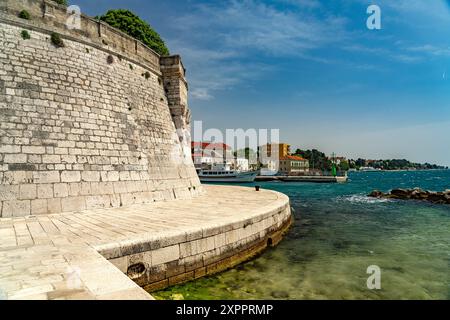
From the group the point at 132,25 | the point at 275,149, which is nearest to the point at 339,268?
the point at 132,25

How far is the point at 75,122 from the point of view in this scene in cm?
985

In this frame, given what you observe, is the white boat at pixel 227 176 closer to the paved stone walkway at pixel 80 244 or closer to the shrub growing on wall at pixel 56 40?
the shrub growing on wall at pixel 56 40

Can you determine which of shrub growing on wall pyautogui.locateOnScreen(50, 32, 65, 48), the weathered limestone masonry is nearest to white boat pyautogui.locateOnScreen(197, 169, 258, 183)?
the weathered limestone masonry

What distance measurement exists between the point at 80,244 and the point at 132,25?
1958 centimetres

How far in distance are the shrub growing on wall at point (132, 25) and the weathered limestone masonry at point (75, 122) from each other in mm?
8126

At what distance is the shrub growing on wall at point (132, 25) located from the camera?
20.3 metres

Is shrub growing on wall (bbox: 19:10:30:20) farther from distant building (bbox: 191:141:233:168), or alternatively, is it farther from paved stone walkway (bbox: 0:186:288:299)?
distant building (bbox: 191:141:233:168)

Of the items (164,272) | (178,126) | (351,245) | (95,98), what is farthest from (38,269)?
(178,126)

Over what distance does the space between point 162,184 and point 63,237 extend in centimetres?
659

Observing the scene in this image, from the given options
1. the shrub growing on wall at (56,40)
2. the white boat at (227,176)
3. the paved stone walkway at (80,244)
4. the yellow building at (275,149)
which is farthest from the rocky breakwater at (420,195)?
the yellow building at (275,149)

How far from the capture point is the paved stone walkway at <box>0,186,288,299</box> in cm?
327

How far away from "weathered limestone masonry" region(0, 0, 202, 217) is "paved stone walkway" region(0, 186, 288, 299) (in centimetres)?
99

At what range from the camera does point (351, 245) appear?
1011cm
